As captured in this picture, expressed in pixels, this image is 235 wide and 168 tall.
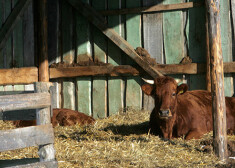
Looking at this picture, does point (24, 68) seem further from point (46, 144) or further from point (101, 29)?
point (46, 144)

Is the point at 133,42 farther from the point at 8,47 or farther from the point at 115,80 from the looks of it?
the point at 8,47

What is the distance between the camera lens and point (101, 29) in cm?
955

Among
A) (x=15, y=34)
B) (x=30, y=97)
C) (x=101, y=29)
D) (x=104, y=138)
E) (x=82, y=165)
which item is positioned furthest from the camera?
(x=15, y=34)

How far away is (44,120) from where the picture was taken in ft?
14.4

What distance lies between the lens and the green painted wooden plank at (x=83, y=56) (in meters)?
9.85

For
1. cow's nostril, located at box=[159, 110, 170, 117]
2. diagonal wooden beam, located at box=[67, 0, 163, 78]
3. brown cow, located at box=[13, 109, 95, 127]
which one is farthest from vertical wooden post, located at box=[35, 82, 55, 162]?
diagonal wooden beam, located at box=[67, 0, 163, 78]

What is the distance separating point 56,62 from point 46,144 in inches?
235

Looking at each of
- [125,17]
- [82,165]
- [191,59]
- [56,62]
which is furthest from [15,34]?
[82,165]

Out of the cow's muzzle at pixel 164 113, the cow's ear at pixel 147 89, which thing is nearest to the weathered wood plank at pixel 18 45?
the cow's ear at pixel 147 89

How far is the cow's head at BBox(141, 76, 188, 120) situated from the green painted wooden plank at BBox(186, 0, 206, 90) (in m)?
1.69

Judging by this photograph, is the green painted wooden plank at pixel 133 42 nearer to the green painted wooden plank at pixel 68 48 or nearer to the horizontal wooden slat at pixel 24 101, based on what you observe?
the green painted wooden plank at pixel 68 48

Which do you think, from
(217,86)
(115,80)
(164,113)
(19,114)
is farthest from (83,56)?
(19,114)

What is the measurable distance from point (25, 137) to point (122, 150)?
84.0 inches

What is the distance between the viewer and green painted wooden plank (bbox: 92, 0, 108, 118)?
9.72 meters
